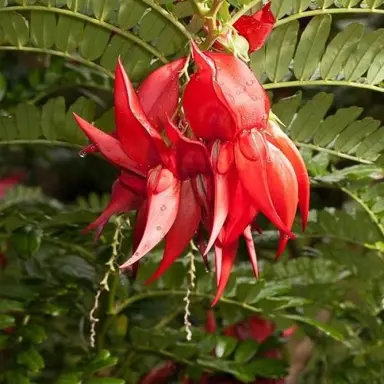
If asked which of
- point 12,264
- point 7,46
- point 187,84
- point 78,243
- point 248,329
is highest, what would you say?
point 187,84

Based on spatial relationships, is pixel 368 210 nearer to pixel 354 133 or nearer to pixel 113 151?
pixel 354 133

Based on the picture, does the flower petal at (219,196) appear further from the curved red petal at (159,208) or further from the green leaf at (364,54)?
the green leaf at (364,54)

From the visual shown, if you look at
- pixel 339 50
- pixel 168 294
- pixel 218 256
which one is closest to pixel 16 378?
pixel 168 294

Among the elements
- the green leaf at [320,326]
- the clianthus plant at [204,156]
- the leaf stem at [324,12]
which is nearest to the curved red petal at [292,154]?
the clianthus plant at [204,156]

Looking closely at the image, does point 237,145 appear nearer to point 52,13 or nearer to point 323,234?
point 52,13

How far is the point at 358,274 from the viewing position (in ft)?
3.31

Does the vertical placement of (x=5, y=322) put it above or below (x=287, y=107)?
below

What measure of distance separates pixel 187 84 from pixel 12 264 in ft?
2.47

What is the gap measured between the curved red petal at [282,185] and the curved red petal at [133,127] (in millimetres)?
69

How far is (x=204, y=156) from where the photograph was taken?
56 cm

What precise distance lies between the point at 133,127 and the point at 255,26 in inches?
4.9

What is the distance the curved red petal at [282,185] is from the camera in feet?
1.88

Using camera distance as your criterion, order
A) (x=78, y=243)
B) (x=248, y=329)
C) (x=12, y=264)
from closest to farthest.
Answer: (x=78, y=243) → (x=248, y=329) → (x=12, y=264)

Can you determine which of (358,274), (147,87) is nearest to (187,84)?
(147,87)
